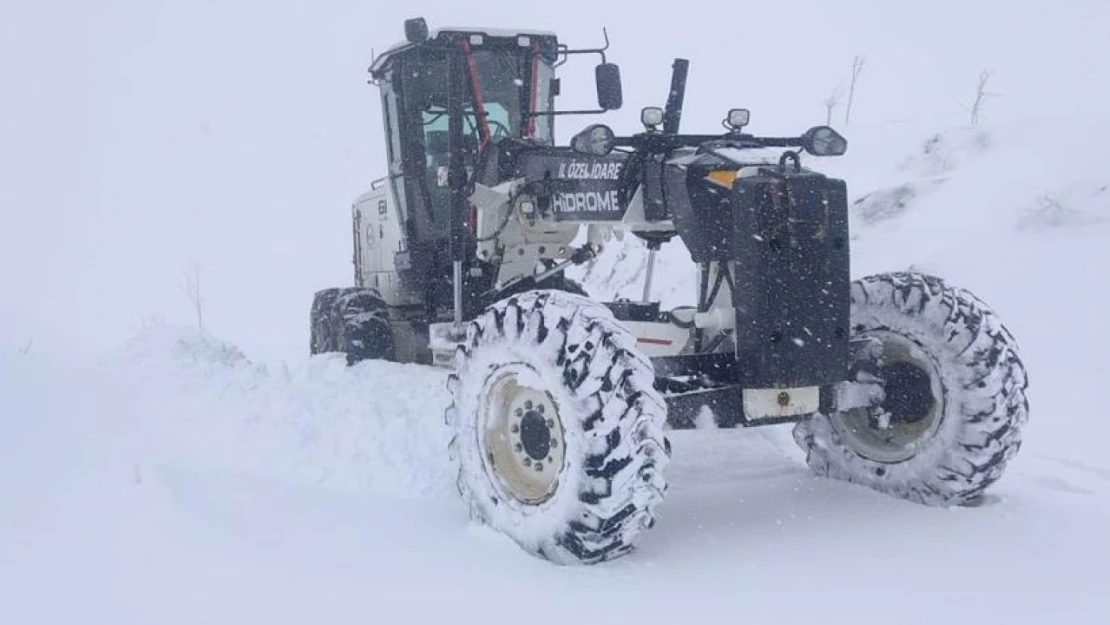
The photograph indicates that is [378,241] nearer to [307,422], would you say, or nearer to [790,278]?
[307,422]

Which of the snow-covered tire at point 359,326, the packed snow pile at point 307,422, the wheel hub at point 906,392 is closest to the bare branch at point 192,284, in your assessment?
the snow-covered tire at point 359,326

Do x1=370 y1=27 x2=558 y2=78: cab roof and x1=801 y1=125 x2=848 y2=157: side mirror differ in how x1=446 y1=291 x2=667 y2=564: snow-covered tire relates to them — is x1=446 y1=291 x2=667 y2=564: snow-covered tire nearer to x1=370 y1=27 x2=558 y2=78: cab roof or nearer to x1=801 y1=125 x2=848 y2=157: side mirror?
x1=801 y1=125 x2=848 y2=157: side mirror

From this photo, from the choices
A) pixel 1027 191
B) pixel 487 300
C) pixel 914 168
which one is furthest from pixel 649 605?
pixel 914 168

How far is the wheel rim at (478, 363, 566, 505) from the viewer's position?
4309 mm

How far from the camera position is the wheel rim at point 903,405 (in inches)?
197

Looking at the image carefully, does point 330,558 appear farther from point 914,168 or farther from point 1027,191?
point 914,168

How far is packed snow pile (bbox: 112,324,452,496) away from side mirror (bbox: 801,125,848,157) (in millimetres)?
2487

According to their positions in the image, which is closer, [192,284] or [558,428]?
[558,428]

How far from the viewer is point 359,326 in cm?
838

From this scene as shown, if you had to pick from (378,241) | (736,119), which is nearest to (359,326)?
(378,241)

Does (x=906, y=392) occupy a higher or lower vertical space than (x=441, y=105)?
lower

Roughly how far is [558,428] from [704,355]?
827 mm

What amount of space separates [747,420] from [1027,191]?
26.7 feet

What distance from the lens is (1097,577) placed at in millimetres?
3969
